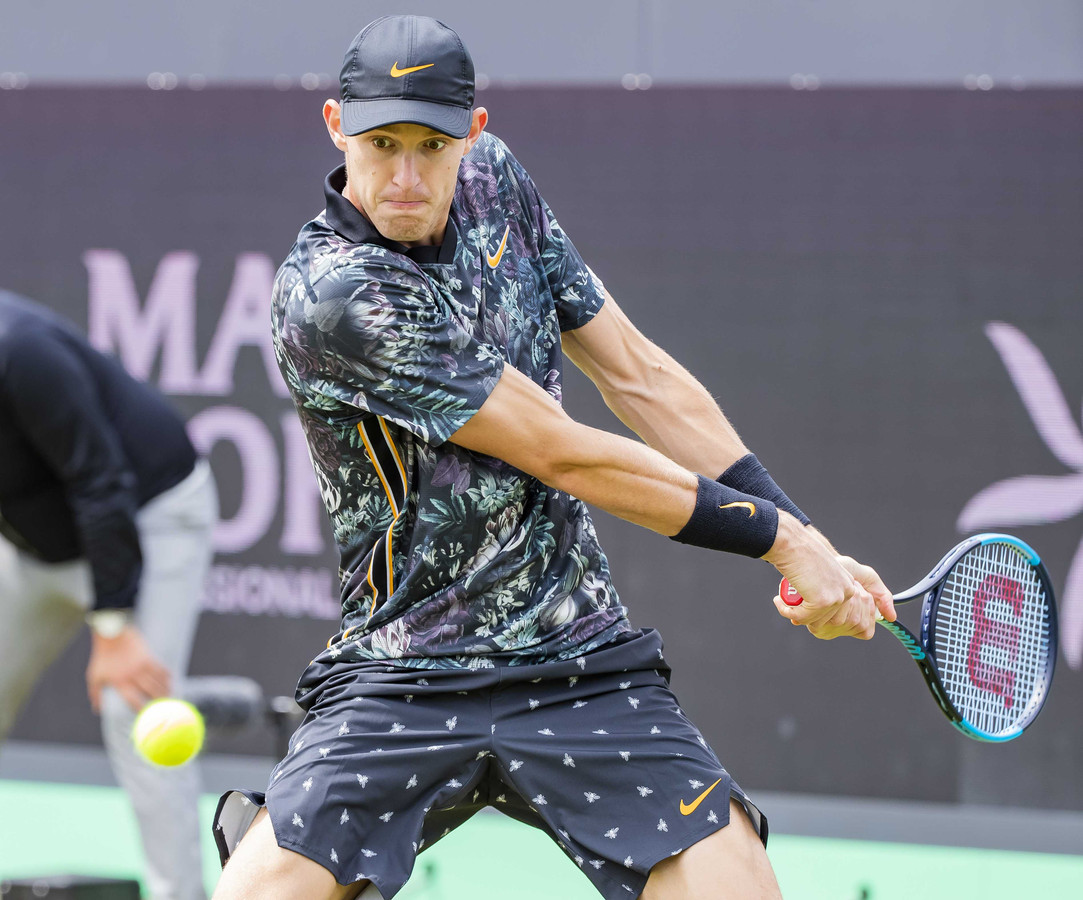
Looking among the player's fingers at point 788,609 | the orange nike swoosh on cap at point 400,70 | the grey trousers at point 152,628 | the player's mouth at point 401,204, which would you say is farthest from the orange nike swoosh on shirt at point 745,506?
the grey trousers at point 152,628

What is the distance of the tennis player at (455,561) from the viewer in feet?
6.20

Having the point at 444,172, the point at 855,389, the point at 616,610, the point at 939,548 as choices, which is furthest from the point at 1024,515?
the point at 444,172

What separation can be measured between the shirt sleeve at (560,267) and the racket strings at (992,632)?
79cm

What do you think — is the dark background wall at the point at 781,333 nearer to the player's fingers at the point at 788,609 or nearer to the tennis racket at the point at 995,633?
the tennis racket at the point at 995,633

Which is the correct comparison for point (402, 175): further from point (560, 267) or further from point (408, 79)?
point (560, 267)

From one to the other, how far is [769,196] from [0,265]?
8.14 ft

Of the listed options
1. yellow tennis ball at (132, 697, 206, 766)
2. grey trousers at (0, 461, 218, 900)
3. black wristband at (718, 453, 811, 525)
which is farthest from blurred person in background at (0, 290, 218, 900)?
black wristband at (718, 453, 811, 525)

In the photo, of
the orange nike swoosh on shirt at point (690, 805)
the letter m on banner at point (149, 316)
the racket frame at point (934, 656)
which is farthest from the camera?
the letter m on banner at point (149, 316)

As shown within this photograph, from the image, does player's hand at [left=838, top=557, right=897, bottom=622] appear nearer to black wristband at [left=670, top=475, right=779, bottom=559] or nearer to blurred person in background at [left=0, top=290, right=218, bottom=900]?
black wristband at [left=670, top=475, right=779, bottom=559]

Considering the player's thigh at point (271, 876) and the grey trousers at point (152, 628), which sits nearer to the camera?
the player's thigh at point (271, 876)

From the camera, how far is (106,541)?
2971mm

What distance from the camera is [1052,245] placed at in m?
4.16

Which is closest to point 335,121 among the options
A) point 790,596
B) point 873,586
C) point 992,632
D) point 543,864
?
point 790,596

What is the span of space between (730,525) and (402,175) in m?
0.64
